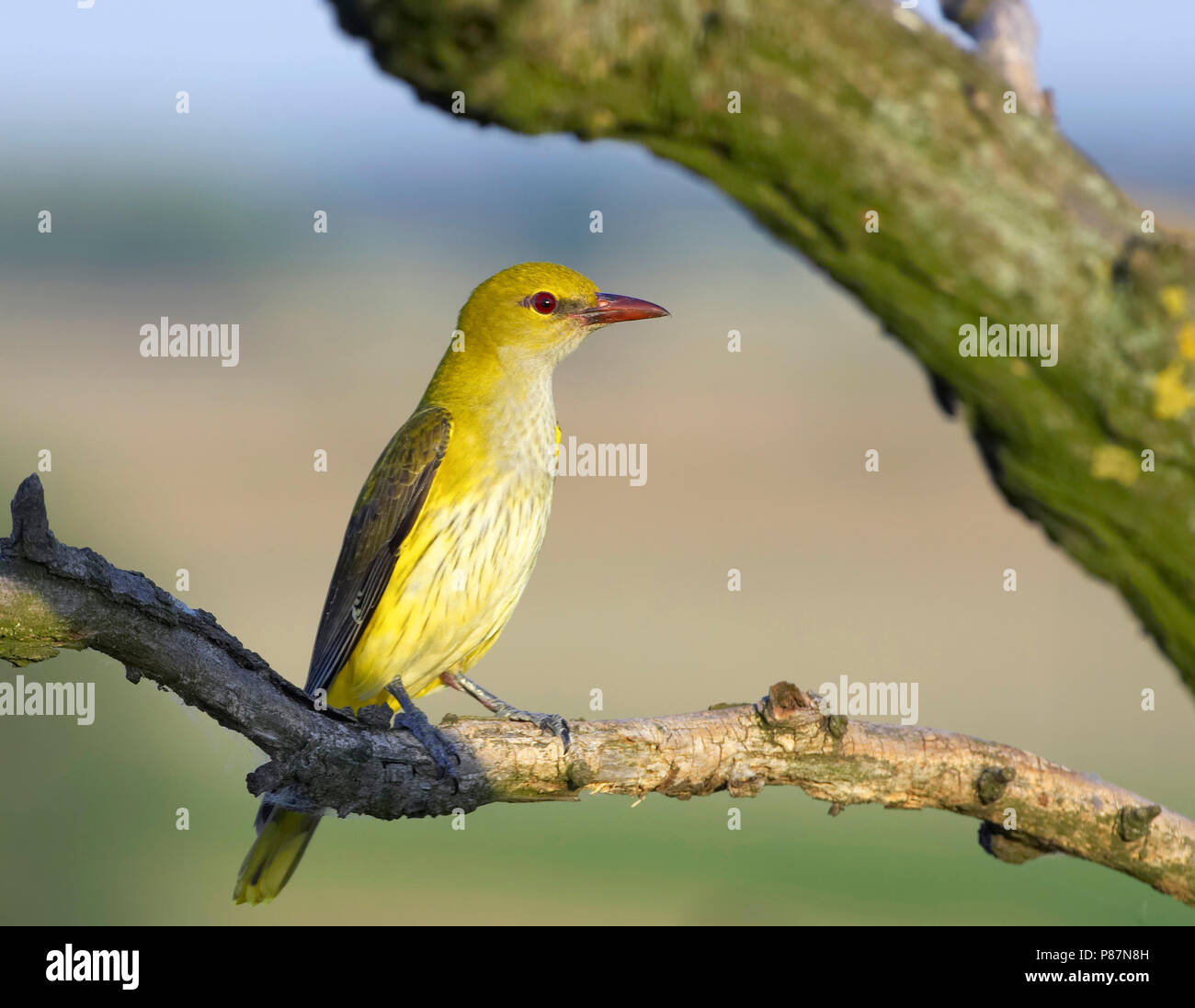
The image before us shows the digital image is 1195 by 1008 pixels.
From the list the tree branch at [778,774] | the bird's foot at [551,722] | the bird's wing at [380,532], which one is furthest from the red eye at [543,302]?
the tree branch at [778,774]

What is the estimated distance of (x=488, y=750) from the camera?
11.0ft

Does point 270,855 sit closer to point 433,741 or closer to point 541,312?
point 433,741

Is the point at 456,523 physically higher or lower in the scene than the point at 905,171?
lower

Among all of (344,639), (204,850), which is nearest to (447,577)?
(344,639)

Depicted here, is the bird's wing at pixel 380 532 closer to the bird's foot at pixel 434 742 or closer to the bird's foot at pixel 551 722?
the bird's foot at pixel 551 722

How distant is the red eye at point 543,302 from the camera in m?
4.68

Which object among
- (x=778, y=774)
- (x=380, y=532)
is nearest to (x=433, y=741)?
(x=778, y=774)

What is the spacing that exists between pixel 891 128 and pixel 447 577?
3030mm

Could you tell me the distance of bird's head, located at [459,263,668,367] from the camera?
4.67 m

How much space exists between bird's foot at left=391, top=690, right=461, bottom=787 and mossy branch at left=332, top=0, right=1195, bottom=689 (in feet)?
6.55

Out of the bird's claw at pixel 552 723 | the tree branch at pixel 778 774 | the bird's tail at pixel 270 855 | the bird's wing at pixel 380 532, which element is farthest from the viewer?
the bird's wing at pixel 380 532

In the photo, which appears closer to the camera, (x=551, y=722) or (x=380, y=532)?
(x=551, y=722)

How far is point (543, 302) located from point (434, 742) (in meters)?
2.09

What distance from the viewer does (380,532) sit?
446 cm
